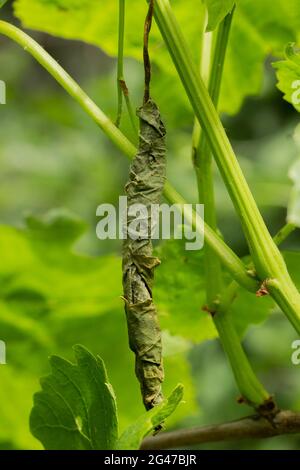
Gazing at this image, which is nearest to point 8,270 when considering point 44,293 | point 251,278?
point 44,293

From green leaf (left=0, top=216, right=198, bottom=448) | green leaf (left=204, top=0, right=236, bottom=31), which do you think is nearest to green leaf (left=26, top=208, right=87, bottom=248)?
green leaf (left=0, top=216, right=198, bottom=448)

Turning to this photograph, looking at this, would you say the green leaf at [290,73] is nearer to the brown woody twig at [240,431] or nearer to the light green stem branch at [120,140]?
the light green stem branch at [120,140]

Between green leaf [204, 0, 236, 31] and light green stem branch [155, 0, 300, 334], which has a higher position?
green leaf [204, 0, 236, 31]

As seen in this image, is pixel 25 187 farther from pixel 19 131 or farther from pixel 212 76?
pixel 212 76

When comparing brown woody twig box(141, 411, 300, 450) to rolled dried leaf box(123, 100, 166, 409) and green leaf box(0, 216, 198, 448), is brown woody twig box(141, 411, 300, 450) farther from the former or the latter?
green leaf box(0, 216, 198, 448)

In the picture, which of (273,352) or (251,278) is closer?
(251,278)

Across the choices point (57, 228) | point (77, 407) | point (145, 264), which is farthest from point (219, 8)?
point (57, 228)
